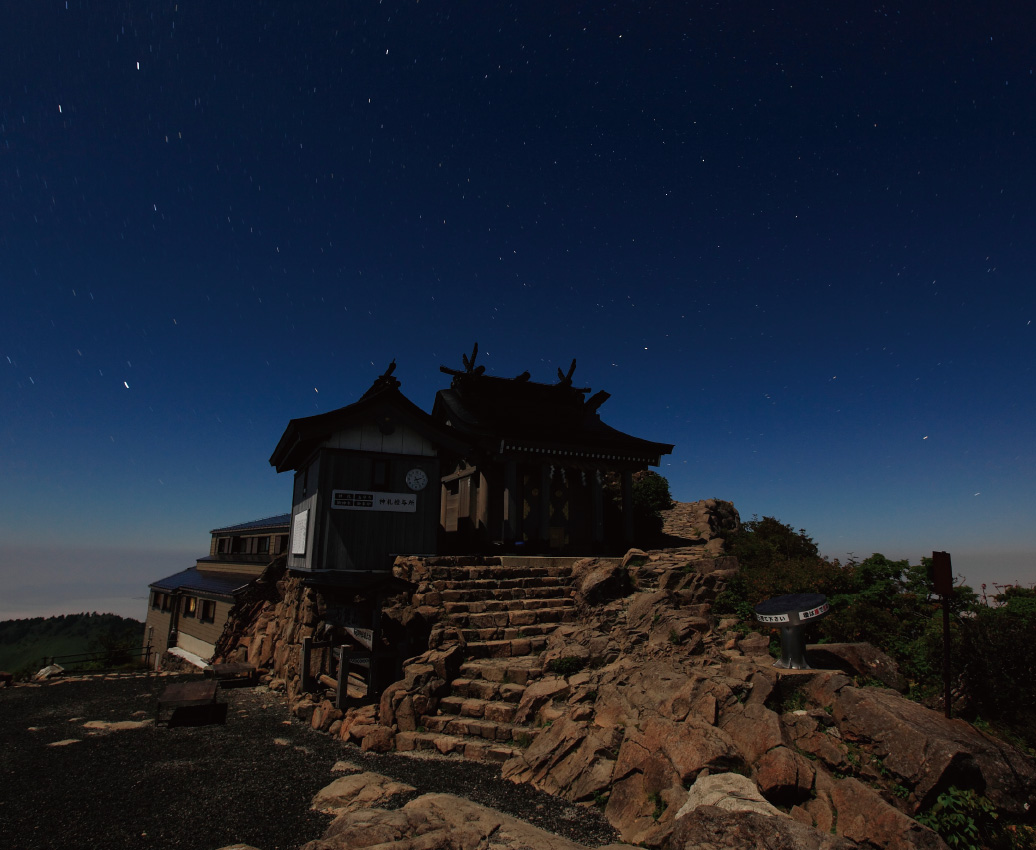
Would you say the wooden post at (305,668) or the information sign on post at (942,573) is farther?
the wooden post at (305,668)

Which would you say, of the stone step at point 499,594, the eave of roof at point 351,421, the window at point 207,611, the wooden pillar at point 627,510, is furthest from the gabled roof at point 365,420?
the window at point 207,611

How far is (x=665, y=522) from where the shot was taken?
3114 centimetres

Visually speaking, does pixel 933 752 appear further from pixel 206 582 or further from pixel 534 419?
pixel 206 582

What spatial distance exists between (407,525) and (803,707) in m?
12.3

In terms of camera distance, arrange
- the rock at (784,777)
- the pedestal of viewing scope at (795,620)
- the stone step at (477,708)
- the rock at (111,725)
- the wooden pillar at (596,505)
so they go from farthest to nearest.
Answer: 1. the wooden pillar at (596,505)
2. the rock at (111,725)
3. the stone step at (477,708)
4. the pedestal of viewing scope at (795,620)
5. the rock at (784,777)

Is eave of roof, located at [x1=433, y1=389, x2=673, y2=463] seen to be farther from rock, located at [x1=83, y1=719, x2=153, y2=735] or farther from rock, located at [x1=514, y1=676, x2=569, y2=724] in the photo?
rock, located at [x1=83, y1=719, x2=153, y2=735]

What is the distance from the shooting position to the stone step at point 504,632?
14648 millimetres

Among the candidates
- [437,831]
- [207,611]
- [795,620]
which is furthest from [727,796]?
[207,611]

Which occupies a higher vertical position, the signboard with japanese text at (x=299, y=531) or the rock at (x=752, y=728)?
the signboard with japanese text at (x=299, y=531)

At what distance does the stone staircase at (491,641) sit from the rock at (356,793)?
1924 millimetres

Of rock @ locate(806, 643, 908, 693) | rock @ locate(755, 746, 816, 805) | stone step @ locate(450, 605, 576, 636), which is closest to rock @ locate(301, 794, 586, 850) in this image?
rock @ locate(755, 746, 816, 805)

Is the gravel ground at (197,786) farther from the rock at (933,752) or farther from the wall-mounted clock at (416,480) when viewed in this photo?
the wall-mounted clock at (416,480)

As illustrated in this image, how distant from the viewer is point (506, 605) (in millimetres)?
16109

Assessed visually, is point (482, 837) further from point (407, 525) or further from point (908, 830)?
point (407, 525)
